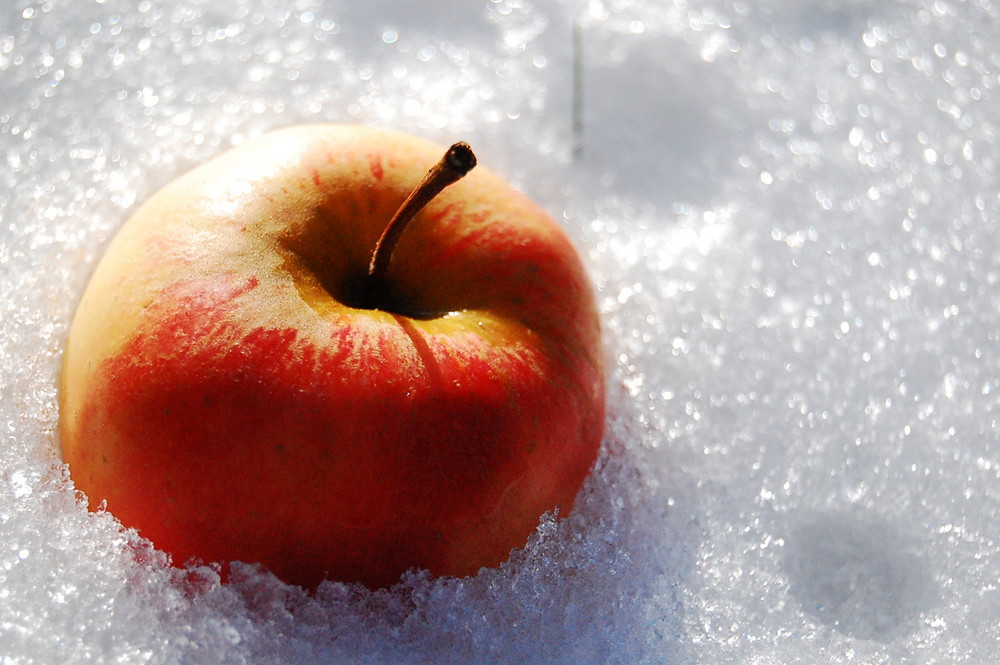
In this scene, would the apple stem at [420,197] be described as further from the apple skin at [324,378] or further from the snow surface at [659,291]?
the snow surface at [659,291]

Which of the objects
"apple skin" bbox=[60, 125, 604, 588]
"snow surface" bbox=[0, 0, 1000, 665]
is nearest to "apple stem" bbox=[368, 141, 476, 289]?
"apple skin" bbox=[60, 125, 604, 588]

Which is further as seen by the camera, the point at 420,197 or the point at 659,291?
the point at 659,291

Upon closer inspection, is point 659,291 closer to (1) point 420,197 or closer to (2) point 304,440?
(1) point 420,197

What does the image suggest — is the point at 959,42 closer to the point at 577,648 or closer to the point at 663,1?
the point at 663,1

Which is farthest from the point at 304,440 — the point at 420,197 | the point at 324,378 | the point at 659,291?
the point at 659,291

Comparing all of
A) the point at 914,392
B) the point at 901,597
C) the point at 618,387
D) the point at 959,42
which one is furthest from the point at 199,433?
the point at 959,42
